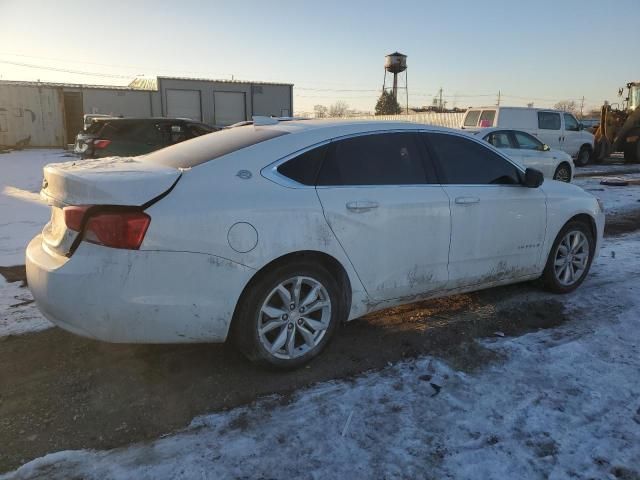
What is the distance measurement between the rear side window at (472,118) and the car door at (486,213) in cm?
1082

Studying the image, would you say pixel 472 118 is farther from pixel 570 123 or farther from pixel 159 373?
pixel 159 373

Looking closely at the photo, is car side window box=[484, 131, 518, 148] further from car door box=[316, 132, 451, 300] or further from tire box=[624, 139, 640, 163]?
tire box=[624, 139, 640, 163]

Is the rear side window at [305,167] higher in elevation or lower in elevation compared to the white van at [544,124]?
lower

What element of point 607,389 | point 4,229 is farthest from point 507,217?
point 4,229

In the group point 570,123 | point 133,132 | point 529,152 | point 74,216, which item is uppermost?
point 570,123

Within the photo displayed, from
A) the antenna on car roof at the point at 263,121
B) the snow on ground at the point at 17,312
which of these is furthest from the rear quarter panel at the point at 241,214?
the snow on ground at the point at 17,312

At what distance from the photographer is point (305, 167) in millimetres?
3381

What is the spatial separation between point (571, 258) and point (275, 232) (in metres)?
3.24

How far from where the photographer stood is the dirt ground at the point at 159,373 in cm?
278

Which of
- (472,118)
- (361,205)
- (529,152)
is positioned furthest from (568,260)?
(472,118)

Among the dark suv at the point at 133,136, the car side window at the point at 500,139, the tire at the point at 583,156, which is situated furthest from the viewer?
the tire at the point at 583,156

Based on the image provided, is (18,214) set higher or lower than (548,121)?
lower

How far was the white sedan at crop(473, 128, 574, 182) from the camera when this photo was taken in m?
11.2

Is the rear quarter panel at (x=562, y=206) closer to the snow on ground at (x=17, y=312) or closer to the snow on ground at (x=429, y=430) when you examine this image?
the snow on ground at (x=429, y=430)
